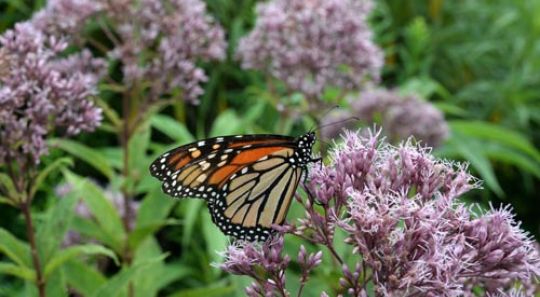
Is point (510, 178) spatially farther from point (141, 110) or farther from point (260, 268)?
point (260, 268)

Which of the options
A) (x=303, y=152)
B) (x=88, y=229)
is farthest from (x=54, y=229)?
(x=303, y=152)

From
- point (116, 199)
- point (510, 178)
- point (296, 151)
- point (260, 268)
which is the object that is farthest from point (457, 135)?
point (260, 268)

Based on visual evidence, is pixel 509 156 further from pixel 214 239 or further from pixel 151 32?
pixel 151 32

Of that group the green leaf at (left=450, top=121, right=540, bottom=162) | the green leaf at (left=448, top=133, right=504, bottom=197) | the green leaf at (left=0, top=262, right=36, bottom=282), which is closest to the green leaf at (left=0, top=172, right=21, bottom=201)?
the green leaf at (left=0, top=262, right=36, bottom=282)

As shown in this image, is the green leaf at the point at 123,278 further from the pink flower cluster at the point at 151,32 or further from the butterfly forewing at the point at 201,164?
the pink flower cluster at the point at 151,32

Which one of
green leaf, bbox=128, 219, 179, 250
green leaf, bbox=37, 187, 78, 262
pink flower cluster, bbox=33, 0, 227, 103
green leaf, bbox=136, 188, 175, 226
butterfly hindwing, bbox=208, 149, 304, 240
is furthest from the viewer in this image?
pink flower cluster, bbox=33, 0, 227, 103

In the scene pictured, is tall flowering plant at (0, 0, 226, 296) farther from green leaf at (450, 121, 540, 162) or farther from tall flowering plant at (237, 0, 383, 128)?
green leaf at (450, 121, 540, 162)
